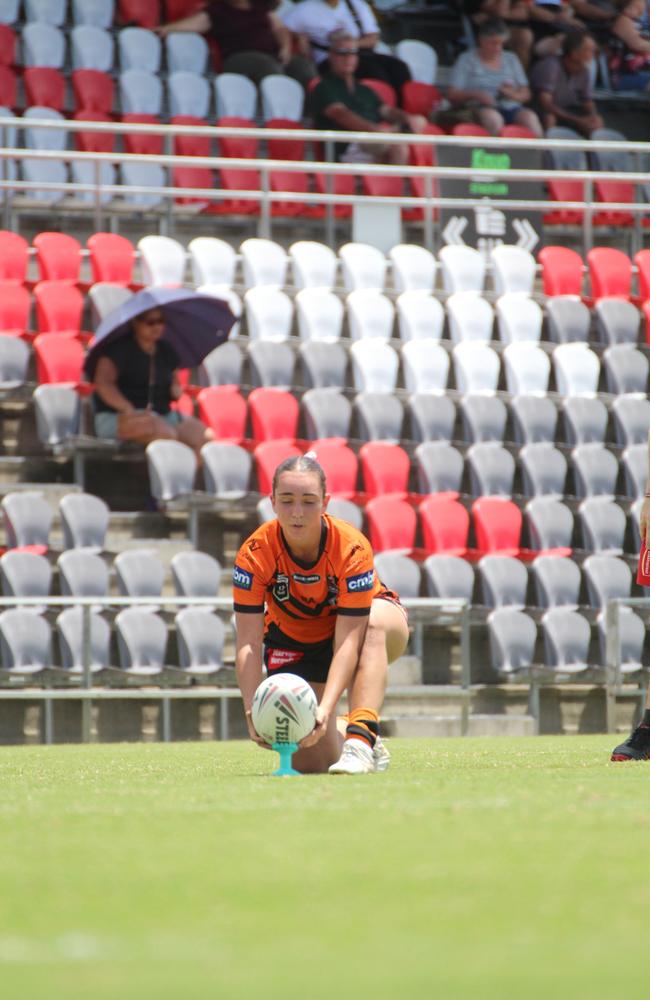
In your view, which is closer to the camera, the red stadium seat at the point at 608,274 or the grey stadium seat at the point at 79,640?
the grey stadium seat at the point at 79,640

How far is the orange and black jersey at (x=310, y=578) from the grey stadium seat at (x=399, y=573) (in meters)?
5.65

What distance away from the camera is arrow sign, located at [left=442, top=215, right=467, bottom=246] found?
584 inches

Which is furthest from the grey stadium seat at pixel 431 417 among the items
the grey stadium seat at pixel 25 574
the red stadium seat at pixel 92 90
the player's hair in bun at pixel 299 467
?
the player's hair in bun at pixel 299 467

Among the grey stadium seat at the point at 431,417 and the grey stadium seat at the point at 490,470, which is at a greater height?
the grey stadium seat at the point at 431,417

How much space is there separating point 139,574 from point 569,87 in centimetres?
964

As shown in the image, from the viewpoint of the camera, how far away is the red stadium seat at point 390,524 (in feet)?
39.9

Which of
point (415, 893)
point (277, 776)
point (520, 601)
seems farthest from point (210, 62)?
point (415, 893)

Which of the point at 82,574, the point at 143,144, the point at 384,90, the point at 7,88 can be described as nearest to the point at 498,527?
the point at 82,574

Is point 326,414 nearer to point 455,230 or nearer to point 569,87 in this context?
point 455,230

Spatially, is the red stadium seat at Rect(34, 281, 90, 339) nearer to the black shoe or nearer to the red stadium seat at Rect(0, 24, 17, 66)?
the red stadium seat at Rect(0, 24, 17, 66)

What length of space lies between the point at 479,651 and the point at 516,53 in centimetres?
894

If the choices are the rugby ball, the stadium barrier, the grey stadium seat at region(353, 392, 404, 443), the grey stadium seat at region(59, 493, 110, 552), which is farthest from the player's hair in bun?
the grey stadium seat at region(353, 392, 404, 443)

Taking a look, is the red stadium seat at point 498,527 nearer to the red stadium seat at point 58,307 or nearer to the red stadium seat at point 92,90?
the red stadium seat at point 58,307

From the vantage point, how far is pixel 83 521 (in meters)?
11.6
